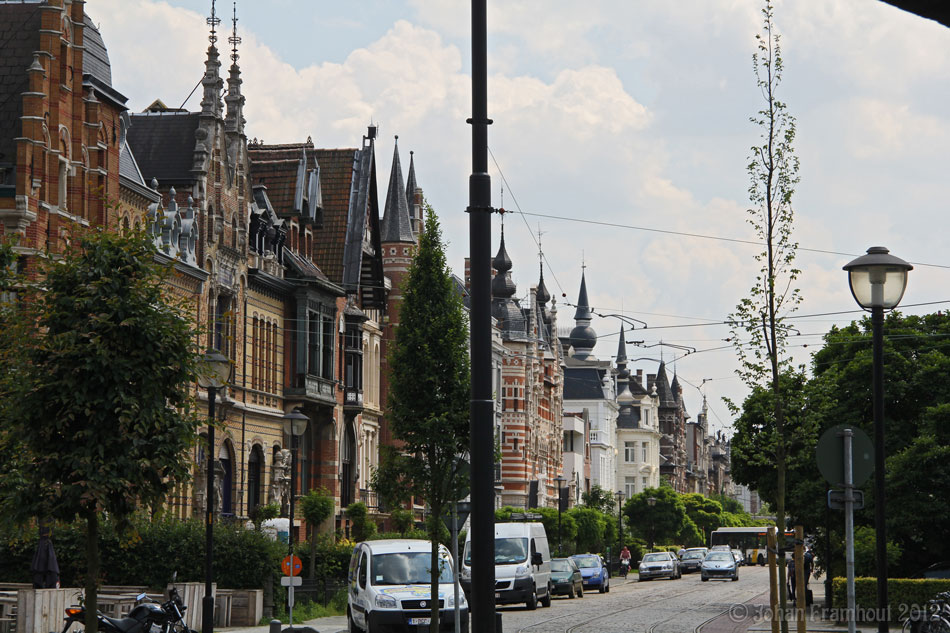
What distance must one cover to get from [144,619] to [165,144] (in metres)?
27.5

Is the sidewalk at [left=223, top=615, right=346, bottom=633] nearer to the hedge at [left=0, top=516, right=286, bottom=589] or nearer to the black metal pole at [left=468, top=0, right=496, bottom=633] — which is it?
the hedge at [left=0, top=516, right=286, bottom=589]

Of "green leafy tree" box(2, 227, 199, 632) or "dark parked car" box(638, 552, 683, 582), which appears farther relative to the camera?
"dark parked car" box(638, 552, 683, 582)

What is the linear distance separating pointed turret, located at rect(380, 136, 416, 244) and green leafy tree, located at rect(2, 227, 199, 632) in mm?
50035

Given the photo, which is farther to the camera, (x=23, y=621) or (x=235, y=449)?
(x=235, y=449)

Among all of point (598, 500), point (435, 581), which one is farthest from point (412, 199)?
point (435, 581)

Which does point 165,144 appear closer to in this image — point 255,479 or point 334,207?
point 255,479

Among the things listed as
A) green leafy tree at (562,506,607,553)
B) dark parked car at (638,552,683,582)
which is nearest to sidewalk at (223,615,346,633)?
dark parked car at (638,552,683,582)

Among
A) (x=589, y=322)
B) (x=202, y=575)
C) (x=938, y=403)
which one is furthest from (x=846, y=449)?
(x=589, y=322)

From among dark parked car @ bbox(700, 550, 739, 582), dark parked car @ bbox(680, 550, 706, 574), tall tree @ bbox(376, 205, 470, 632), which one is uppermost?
tall tree @ bbox(376, 205, 470, 632)

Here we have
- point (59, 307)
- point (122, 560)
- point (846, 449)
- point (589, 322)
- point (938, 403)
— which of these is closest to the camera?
point (846, 449)

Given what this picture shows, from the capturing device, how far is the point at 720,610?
3881cm

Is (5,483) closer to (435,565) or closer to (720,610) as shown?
(435,565)

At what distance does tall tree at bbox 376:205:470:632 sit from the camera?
→ 26.2 m

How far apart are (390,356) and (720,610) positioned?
16.4 metres
